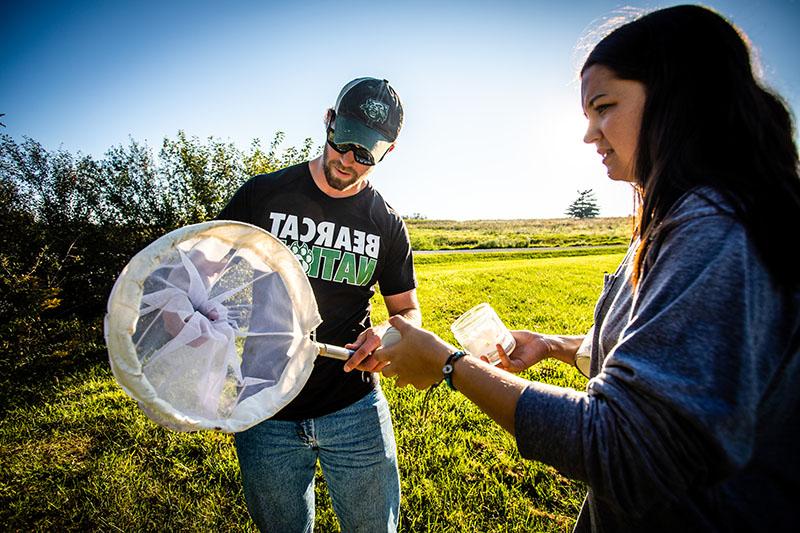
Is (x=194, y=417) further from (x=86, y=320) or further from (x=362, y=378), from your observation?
(x=86, y=320)

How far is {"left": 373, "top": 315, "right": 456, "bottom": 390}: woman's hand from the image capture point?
1.37 m

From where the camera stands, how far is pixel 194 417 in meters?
1.21

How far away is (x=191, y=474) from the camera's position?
3359 mm

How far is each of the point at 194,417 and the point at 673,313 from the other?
140 centimetres

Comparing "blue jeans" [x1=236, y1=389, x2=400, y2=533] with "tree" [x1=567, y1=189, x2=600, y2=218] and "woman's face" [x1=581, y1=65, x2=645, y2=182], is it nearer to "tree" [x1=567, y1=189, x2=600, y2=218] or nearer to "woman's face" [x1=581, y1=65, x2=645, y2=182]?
"woman's face" [x1=581, y1=65, x2=645, y2=182]

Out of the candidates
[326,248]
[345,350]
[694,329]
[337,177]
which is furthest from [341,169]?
[694,329]

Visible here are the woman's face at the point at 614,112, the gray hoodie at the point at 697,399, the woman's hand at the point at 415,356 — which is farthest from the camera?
the woman's hand at the point at 415,356

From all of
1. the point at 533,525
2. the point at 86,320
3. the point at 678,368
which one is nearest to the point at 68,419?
the point at 86,320

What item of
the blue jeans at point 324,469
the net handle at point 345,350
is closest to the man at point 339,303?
the blue jeans at point 324,469

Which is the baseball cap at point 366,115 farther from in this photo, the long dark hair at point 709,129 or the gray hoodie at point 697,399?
the gray hoodie at point 697,399

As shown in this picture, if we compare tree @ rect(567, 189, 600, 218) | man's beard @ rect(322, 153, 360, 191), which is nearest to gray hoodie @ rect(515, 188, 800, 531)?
man's beard @ rect(322, 153, 360, 191)

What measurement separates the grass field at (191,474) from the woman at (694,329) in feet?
6.97

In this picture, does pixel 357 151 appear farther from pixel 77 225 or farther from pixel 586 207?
pixel 586 207

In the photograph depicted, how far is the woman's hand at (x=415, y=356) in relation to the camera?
4.50 ft
